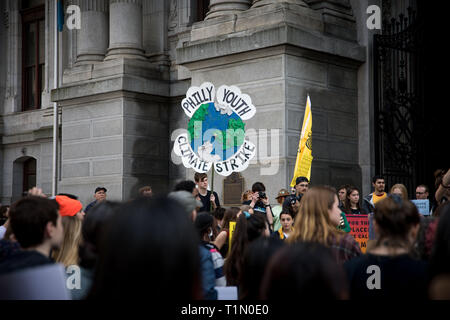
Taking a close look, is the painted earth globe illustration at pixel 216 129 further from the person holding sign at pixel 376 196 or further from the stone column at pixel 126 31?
the stone column at pixel 126 31

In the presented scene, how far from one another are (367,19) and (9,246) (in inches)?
424

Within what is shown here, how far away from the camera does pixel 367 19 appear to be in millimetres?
14008

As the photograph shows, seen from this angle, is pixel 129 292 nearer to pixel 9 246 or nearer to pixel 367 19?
pixel 9 246

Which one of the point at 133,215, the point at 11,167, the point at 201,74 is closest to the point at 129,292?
the point at 133,215

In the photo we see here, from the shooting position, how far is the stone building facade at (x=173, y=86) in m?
12.7

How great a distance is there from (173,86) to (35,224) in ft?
41.6

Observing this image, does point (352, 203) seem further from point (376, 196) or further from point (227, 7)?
point (227, 7)

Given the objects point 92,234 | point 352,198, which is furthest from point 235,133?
point 92,234

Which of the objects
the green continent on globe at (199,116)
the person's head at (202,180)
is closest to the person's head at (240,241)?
the person's head at (202,180)

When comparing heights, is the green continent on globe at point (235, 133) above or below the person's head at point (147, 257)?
above

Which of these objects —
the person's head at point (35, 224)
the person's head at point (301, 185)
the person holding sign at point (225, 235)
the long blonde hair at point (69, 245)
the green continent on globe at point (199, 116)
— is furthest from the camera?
the green continent on globe at point (199, 116)

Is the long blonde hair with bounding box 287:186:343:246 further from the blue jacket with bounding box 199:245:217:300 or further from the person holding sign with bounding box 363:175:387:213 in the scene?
the person holding sign with bounding box 363:175:387:213

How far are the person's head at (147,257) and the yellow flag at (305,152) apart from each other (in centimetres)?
847
